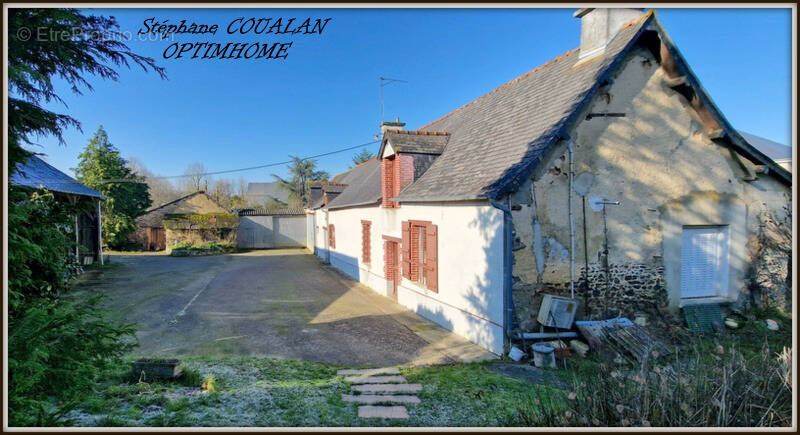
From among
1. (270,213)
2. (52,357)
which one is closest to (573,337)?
(52,357)

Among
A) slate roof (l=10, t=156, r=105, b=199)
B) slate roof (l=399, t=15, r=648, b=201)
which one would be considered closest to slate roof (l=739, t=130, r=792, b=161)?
slate roof (l=399, t=15, r=648, b=201)

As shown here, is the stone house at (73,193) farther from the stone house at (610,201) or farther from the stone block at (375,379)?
the stone house at (610,201)

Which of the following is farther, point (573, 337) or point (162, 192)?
point (162, 192)

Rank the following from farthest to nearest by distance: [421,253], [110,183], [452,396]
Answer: [110,183] → [421,253] → [452,396]

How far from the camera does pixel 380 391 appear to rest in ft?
16.8

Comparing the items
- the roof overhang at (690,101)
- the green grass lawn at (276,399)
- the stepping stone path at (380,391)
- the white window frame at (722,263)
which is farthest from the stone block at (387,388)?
the white window frame at (722,263)

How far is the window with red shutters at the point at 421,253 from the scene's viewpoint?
9.30m

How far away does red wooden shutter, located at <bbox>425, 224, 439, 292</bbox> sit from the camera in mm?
9219

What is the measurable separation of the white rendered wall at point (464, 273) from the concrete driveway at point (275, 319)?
334 millimetres

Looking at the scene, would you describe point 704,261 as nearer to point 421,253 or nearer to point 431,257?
point 431,257

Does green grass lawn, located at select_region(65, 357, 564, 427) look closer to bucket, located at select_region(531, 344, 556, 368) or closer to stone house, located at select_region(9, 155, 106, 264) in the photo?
bucket, located at select_region(531, 344, 556, 368)

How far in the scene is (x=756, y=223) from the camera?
8195mm

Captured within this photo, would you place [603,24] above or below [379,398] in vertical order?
above

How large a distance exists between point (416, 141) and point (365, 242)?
5.04m
